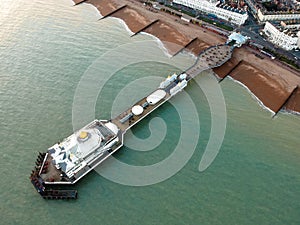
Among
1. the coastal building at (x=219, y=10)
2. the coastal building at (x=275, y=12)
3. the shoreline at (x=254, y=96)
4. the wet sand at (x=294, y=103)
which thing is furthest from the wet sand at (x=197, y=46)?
the wet sand at (x=294, y=103)

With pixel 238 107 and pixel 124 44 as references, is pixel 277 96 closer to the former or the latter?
pixel 238 107

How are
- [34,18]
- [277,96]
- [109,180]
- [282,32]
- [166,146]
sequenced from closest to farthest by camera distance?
[109,180], [166,146], [277,96], [282,32], [34,18]

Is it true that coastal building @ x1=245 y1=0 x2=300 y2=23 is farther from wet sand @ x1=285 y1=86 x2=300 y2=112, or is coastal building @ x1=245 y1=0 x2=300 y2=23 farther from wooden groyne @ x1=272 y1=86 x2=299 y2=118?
wet sand @ x1=285 y1=86 x2=300 y2=112

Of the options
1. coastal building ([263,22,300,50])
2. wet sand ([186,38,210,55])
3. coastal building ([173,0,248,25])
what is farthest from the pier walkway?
coastal building ([173,0,248,25])

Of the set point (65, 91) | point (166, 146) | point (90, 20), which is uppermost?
point (90, 20)

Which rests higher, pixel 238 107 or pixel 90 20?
pixel 90 20

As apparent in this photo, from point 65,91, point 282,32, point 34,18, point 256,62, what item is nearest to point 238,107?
point 256,62

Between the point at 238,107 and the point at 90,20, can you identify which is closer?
the point at 238,107
